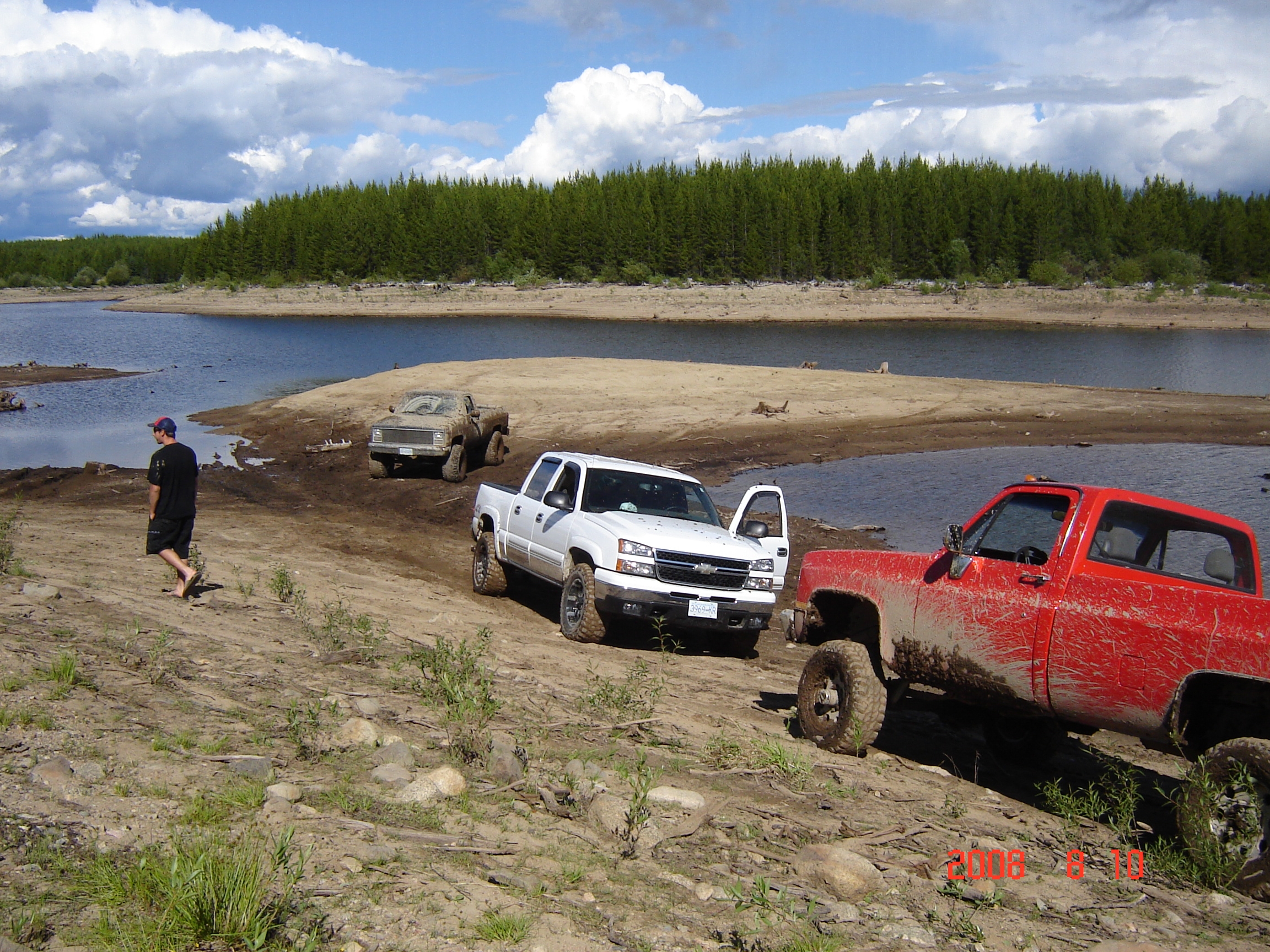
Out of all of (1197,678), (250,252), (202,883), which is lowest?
(202,883)

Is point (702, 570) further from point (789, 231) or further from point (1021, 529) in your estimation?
point (789, 231)

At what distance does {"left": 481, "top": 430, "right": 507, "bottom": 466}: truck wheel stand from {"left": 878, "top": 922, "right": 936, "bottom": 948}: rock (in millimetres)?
18973

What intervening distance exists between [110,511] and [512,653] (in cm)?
1085

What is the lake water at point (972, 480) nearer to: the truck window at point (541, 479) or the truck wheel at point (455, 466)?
the truck wheel at point (455, 466)

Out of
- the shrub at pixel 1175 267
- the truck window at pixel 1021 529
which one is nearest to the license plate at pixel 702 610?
the truck window at pixel 1021 529

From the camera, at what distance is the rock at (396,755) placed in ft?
19.4

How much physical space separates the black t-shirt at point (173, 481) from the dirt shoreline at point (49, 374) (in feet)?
116

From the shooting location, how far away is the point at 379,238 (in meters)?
131

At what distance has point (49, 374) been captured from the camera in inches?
1713

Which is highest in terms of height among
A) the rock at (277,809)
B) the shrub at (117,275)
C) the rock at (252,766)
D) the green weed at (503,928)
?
the shrub at (117,275)

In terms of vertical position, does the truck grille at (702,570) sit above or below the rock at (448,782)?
above

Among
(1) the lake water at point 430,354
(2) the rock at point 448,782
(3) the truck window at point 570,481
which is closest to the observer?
(2) the rock at point 448,782

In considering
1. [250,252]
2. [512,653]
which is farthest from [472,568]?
[250,252]

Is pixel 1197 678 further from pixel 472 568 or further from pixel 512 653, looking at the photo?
pixel 472 568
